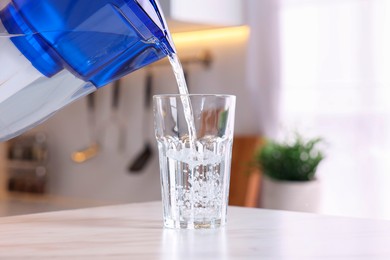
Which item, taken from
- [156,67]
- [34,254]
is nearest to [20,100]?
[34,254]

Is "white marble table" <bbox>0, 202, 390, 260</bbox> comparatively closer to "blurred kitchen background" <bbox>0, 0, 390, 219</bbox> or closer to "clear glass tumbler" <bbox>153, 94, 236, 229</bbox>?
"clear glass tumbler" <bbox>153, 94, 236, 229</bbox>

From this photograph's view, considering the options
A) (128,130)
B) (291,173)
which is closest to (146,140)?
(128,130)

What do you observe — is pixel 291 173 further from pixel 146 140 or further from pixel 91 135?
pixel 91 135

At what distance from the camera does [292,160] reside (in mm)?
1959

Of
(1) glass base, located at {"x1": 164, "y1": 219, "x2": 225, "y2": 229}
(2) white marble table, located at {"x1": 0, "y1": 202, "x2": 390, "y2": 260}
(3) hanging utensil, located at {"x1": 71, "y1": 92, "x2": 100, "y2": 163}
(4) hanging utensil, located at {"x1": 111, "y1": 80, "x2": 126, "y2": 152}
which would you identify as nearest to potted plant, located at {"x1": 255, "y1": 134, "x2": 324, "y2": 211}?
(4) hanging utensil, located at {"x1": 111, "y1": 80, "x2": 126, "y2": 152}

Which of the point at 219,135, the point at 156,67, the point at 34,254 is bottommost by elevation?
the point at 34,254

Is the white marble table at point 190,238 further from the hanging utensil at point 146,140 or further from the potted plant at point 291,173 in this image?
the hanging utensil at point 146,140

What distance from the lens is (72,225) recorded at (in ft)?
2.31

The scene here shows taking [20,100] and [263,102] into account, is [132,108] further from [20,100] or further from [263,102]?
[20,100]

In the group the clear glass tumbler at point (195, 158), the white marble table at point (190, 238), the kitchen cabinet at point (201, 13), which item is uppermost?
the kitchen cabinet at point (201, 13)

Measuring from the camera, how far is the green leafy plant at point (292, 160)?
1.96 metres

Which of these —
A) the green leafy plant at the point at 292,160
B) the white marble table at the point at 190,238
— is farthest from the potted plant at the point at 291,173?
the white marble table at the point at 190,238

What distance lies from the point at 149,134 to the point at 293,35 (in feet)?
2.46

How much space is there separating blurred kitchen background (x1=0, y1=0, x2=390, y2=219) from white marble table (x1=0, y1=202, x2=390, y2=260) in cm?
119
